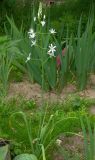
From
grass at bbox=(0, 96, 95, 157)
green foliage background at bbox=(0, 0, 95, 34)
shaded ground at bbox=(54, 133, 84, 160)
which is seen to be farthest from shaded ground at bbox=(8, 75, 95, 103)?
green foliage background at bbox=(0, 0, 95, 34)

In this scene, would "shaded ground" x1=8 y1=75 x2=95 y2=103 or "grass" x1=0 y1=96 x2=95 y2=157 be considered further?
"shaded ground" x1=8 y1=75 x2=95 y2=103

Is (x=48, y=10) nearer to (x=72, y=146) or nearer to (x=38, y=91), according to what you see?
(x=38, y=91)

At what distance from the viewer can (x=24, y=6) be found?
29.2ft

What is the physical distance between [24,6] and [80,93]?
13.6 ft

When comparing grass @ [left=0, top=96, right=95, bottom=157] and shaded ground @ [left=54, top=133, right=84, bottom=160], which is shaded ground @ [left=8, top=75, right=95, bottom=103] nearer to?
grass @ [left=0, top=96, right=95, bottom=157]

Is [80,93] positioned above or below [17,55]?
below

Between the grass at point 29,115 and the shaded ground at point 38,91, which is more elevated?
the shaded ground at point 38,91

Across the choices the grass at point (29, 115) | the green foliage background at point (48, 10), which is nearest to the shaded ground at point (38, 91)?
the grass at point (29, 115)

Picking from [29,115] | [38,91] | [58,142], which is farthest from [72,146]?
[38,91]

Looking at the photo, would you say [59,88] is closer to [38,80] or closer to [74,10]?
[38,80]

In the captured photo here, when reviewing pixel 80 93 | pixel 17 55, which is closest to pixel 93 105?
pixel 80 93

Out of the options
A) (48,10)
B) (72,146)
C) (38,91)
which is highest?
(48,10)

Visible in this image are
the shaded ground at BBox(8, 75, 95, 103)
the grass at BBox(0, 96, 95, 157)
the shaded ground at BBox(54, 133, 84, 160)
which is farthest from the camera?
the shaded ground at BBox(8, 75, 95, 103)

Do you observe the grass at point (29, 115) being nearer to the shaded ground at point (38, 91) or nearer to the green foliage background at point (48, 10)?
the shaded ground at point (38, 91)
